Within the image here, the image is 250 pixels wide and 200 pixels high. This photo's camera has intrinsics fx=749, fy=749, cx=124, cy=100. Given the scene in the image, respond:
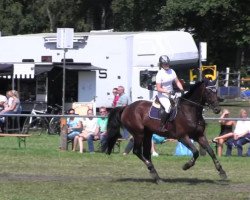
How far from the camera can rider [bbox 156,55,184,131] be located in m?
13.4

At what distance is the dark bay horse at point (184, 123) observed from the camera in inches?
532

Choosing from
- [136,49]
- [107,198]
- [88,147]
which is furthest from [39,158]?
[136,49]

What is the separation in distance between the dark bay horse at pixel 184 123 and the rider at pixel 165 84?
0.23m

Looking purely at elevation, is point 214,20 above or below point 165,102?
above

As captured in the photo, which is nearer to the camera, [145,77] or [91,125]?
[91,125]

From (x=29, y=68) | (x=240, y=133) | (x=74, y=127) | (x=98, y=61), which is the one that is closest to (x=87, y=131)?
(x=74, y=127)

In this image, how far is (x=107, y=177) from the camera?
46.1ft

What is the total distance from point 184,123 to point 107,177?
1808 mm

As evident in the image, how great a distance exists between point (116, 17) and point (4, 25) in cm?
1080

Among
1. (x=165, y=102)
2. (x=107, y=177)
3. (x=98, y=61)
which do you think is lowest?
(x=107, y=177)

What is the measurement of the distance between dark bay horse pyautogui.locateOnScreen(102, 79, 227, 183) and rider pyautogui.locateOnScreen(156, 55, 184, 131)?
9.0 inches

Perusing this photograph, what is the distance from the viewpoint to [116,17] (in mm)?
52688

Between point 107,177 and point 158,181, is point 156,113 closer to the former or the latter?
point 158,181

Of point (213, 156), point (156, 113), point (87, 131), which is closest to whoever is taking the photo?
point (213, 156)
